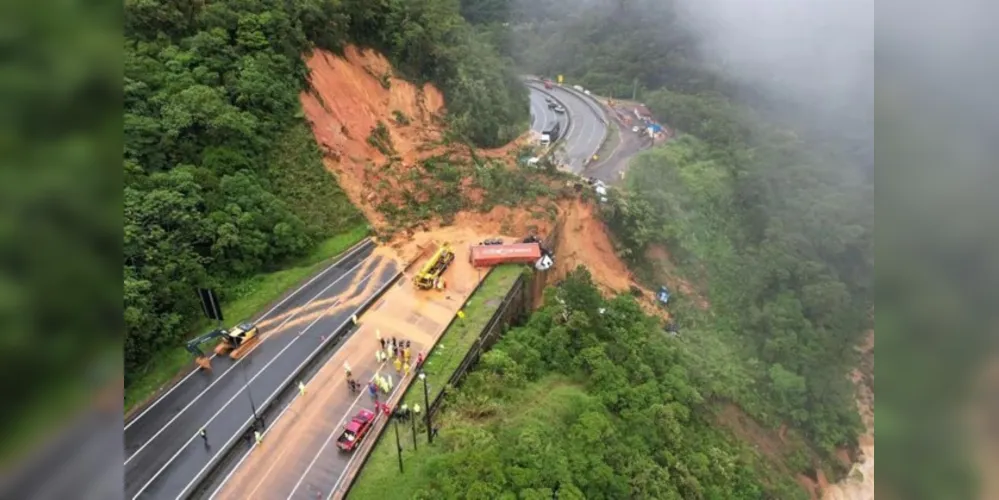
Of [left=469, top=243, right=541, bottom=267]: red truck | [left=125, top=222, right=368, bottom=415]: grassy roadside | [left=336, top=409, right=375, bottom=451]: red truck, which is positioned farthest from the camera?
[left=469, top=243, right=541, bottom=267]: red truck

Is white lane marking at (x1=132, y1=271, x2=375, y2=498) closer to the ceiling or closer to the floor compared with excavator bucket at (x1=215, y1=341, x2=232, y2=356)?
closer to the floor

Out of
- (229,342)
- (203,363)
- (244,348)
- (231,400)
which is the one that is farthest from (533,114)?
(231,400)

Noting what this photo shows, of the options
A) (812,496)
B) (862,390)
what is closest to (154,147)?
(812,496)

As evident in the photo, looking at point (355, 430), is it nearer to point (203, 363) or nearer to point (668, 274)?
point (203, 363)

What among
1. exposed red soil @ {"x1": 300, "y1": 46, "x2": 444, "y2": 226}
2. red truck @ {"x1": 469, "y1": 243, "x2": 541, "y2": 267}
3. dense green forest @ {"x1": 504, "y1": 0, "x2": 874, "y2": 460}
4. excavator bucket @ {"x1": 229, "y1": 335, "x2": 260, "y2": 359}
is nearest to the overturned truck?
red truck @ {"x1": 469, "y1": 243, "x2": 541, "y2": 267}

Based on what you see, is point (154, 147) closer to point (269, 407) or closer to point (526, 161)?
point (269, 407)

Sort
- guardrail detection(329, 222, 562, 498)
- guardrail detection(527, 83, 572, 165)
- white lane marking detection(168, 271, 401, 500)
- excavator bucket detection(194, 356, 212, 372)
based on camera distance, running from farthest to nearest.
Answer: guardrail detection(527, 83, 572, 165)
excavator bucket detection(194, 356, 212, 372)
guardrail detection(329, 222, 562, 498)
white lane marking detection(168, 271, 401, 500)

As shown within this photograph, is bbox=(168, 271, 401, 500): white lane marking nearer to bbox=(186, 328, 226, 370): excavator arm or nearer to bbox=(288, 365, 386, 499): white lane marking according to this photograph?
bbox=(288, 365, 386, 499): white lane marking

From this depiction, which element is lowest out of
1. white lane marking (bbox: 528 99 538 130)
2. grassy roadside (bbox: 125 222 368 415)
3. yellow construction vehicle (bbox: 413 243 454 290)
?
yellow construction vehicle (bbox: 413 243 454 290)
